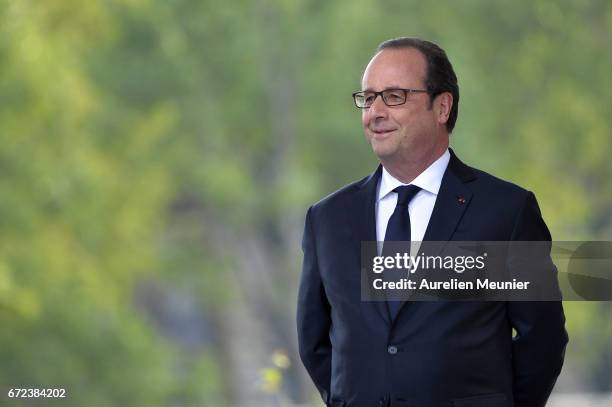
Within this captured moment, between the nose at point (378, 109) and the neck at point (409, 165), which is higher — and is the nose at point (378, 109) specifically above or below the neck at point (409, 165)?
above

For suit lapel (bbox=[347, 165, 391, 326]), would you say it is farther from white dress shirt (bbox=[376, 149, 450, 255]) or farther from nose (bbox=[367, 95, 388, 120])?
nose (bbox=[367, 95, 388, 120])

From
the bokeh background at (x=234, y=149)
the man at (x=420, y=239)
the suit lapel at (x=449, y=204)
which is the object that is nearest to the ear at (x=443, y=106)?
the man at (x=420, y=239)

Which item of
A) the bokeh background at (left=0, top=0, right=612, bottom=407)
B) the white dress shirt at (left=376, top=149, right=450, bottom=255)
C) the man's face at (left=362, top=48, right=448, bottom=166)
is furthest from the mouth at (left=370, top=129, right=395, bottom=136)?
the bokeh background at (left=0, top=0, right=612, bottom=407)

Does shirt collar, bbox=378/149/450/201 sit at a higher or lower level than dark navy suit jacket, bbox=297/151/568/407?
higher

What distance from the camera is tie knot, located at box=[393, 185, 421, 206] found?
2.93 metres

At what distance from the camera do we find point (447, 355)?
2.76m

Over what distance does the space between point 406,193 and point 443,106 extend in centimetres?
22

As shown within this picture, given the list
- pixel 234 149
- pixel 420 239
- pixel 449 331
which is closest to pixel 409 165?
pixel 420 239

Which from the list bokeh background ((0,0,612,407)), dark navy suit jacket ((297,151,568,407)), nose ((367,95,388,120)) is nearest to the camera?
dark navy suit jacket ((297,151,568,407))

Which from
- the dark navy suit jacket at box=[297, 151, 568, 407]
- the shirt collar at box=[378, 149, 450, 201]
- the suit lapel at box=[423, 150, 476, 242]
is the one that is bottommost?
the dark navy suit jacket at box=[297, 151, 568, 407]

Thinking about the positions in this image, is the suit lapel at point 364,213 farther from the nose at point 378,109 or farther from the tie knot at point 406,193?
the nose at point 378,109

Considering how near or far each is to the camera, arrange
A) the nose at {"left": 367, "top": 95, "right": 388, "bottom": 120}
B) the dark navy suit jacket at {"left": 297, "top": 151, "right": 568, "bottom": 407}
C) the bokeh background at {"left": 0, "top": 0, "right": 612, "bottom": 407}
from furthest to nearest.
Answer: the bokeh background at {"left": 0, "top": 0, "right": 612, "bottom": 407}
the nose at {"left": 367, "top": 95, "right": 388, "bottom": 120}
the dark navy suit jacket at {"left": 297, "top": 151, "right": 568, "bottom": 407}

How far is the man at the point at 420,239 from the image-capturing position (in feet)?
9.06

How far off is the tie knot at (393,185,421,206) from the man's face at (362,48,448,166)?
0.07m
